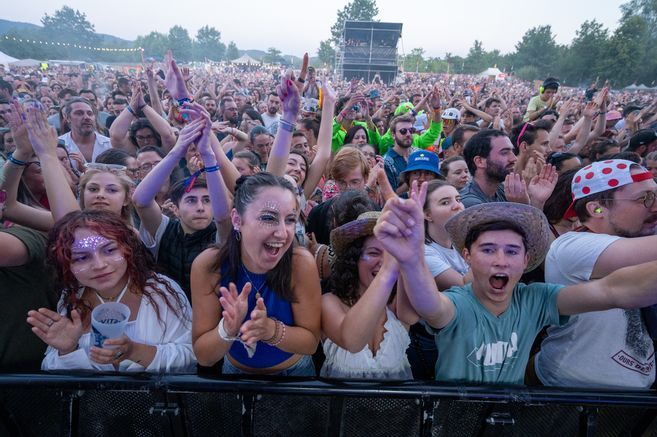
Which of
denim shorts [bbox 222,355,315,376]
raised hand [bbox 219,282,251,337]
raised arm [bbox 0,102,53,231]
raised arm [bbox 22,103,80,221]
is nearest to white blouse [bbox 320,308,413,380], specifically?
denim shorts [bbox 222,355,315,376]

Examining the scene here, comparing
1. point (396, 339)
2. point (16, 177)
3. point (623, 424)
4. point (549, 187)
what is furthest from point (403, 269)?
point (16, 177)

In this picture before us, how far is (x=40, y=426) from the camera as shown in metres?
1.59

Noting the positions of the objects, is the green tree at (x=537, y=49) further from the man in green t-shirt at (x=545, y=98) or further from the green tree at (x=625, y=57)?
the man in green t-shirt at (x=545, y=98)

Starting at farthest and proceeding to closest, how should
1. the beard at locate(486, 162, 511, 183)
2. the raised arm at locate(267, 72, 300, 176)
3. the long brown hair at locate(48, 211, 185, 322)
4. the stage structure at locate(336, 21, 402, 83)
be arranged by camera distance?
the stage structure at locate(336, 21, 402, 83), the beard at locate(486, 162, 511, 183), the raised arm at locate(267, 72, 300, 176), the long brown hair at locate(48, 211, 185, 322)

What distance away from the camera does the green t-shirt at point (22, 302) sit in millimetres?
1838

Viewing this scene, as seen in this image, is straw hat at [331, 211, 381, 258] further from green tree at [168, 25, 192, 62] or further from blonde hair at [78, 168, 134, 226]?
green tree at [168, 25, 192, 62]

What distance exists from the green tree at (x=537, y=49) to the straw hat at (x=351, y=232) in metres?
74.8

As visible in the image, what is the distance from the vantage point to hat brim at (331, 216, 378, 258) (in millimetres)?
1887

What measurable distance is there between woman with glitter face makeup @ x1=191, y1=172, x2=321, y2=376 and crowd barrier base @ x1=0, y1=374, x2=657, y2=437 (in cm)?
19

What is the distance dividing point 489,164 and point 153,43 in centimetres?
11073

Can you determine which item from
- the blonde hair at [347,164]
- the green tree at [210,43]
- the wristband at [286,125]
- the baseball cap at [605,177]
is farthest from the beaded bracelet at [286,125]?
the green tree at [210,43]

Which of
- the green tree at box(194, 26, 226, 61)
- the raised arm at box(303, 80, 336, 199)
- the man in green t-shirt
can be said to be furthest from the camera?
the green tree at box(194, 26, 226, 61)

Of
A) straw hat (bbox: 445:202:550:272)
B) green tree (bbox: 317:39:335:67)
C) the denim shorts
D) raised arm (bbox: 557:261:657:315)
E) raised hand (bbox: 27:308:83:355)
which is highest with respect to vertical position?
green tree (bbox: 317:39:335:67)

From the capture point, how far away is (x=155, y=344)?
175 centimetres
